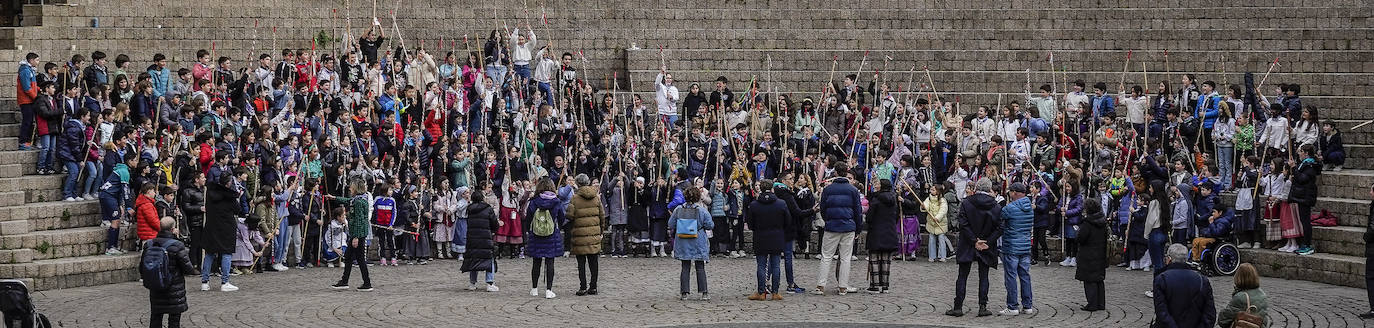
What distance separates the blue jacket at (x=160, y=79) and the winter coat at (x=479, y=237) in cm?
691

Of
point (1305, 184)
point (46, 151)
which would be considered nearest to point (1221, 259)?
point (1305, 184)

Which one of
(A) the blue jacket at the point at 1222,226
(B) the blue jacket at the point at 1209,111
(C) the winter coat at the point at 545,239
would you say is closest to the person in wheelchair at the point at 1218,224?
(A) the blue jacket at the point at 1222,226

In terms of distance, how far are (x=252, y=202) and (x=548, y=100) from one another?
6803 millimetres

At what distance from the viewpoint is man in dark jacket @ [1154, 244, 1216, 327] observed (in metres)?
12.0

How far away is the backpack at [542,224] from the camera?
56.6ft

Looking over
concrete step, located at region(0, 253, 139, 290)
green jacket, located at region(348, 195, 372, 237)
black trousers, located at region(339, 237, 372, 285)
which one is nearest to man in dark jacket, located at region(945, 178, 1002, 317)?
black trousers, located at region(339, 237, 372, 285)

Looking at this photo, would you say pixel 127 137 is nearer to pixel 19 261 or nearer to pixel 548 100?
pixel 19 261

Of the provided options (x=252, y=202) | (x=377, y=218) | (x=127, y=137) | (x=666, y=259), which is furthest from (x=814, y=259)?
(x=127, y=137)

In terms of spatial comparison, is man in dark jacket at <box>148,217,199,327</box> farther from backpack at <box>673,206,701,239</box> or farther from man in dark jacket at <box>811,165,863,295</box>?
man in dark jacket at <box>811,165,863,295</box>

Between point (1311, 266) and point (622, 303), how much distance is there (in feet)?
27.5

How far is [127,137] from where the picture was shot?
66.7 ft

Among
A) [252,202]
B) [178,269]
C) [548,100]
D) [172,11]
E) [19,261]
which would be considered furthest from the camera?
[172,11]

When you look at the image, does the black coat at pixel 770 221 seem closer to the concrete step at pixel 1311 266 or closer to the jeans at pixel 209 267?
the jeans at pixel 209 267

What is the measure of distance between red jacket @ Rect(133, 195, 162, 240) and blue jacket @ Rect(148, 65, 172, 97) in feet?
13.2
